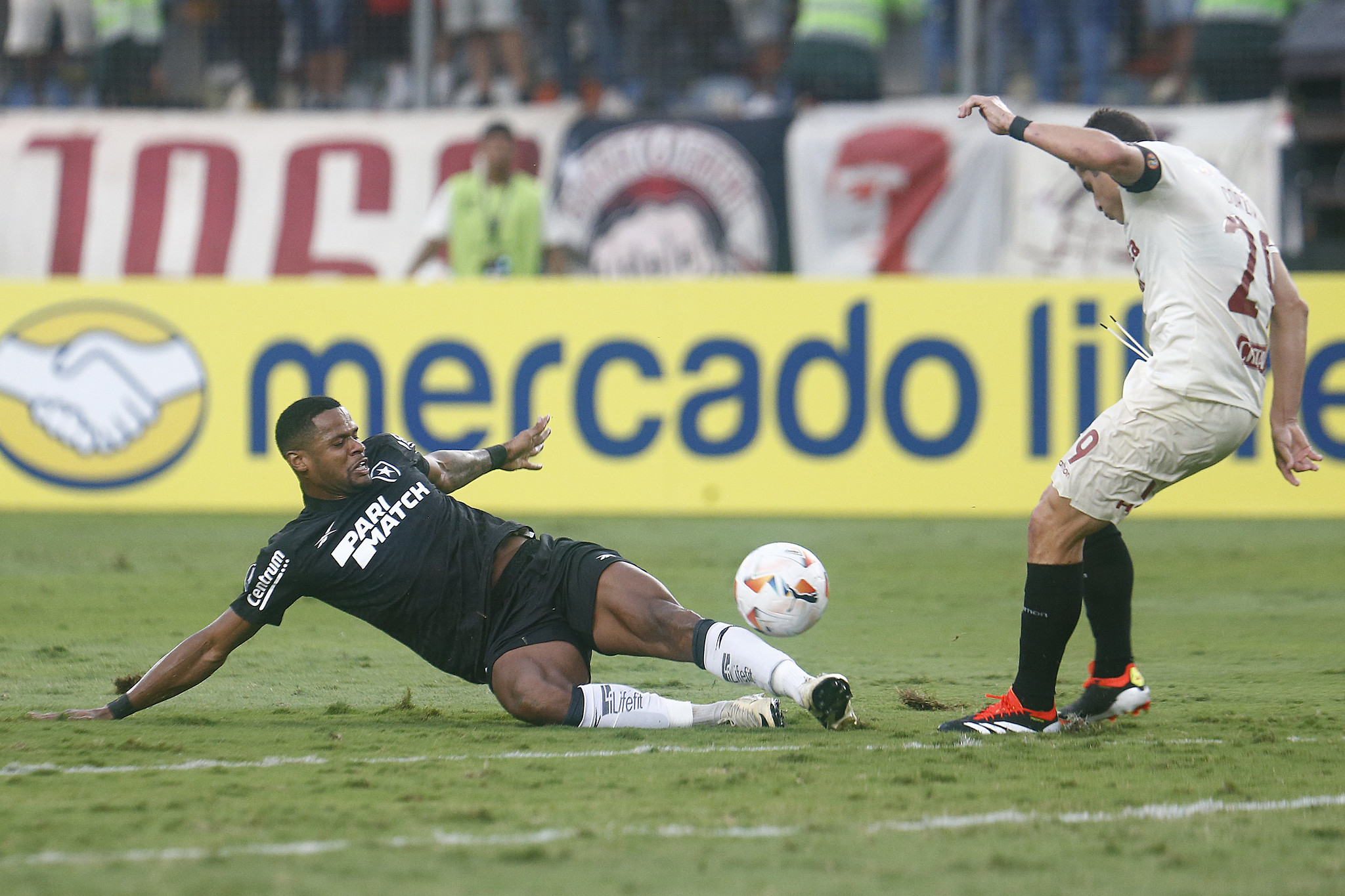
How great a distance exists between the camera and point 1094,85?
13305 mm

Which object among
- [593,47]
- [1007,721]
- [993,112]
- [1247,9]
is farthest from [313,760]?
[593,47]

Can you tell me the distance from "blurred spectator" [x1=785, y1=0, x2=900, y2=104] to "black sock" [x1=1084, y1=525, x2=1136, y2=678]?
8546 millimetres

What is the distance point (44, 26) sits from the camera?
48.9 ft

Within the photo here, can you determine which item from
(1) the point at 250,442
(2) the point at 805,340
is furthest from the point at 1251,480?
(1) the point at 250,442

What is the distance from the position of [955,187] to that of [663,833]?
10.0 meters

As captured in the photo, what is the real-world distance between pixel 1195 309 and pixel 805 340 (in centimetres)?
Answer: 609

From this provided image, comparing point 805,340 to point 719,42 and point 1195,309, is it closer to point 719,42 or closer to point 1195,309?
point 719,42

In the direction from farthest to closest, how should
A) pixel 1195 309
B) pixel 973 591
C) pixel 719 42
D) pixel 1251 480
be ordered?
pixel 719 42
pixel 1251 480
pixel 973 591
pixel 1195 309

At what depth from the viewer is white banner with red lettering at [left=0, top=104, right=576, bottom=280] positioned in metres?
14.2

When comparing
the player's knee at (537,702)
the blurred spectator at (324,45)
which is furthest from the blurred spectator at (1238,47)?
the player's knee at (537,702)

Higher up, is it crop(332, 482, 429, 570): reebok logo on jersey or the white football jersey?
the white football jersey

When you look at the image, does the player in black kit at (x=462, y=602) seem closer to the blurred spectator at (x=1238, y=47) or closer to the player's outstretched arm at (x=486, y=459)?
the player's outstretched arm at (x=486, y=459)

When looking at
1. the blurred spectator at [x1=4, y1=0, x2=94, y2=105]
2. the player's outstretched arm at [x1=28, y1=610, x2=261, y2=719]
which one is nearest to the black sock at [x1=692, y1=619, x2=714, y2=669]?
the player's outstretched arm at [x1=28, y1=610, x2=261, y2=719]

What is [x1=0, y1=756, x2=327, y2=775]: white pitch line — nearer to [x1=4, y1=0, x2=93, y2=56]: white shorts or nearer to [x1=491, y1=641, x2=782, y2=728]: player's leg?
[x1=491, y1=641, x2=782, y2=728]: player's leg
